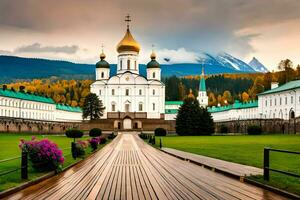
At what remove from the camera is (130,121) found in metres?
98.4

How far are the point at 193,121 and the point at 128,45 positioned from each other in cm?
3980

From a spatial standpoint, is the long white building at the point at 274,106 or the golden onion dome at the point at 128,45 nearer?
the long white building at the point at 274,106

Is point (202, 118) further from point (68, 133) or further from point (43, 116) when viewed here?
point (43, 116)

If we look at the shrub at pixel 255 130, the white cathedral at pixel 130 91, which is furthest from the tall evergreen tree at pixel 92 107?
the shrub at pixel 255 130

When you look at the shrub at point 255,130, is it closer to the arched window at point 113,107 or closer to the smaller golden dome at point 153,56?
the arched window at point 113,107

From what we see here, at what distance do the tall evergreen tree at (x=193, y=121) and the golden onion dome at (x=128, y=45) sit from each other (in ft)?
124

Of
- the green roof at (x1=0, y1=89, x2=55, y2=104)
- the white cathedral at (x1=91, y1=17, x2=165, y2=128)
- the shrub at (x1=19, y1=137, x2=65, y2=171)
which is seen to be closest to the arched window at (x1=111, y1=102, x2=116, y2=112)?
the white cathedral at (x1=91, y1=17, x2=165, y2=128)

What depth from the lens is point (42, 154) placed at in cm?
1559

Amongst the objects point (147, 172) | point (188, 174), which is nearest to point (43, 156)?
point (147, 172)

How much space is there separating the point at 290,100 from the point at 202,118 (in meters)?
19.5

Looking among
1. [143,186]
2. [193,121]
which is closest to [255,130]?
[193,121]

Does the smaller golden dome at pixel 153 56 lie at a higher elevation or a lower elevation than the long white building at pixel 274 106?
higher

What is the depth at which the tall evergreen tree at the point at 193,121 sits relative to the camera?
68.9 m

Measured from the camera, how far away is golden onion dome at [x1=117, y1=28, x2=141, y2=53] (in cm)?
10419
